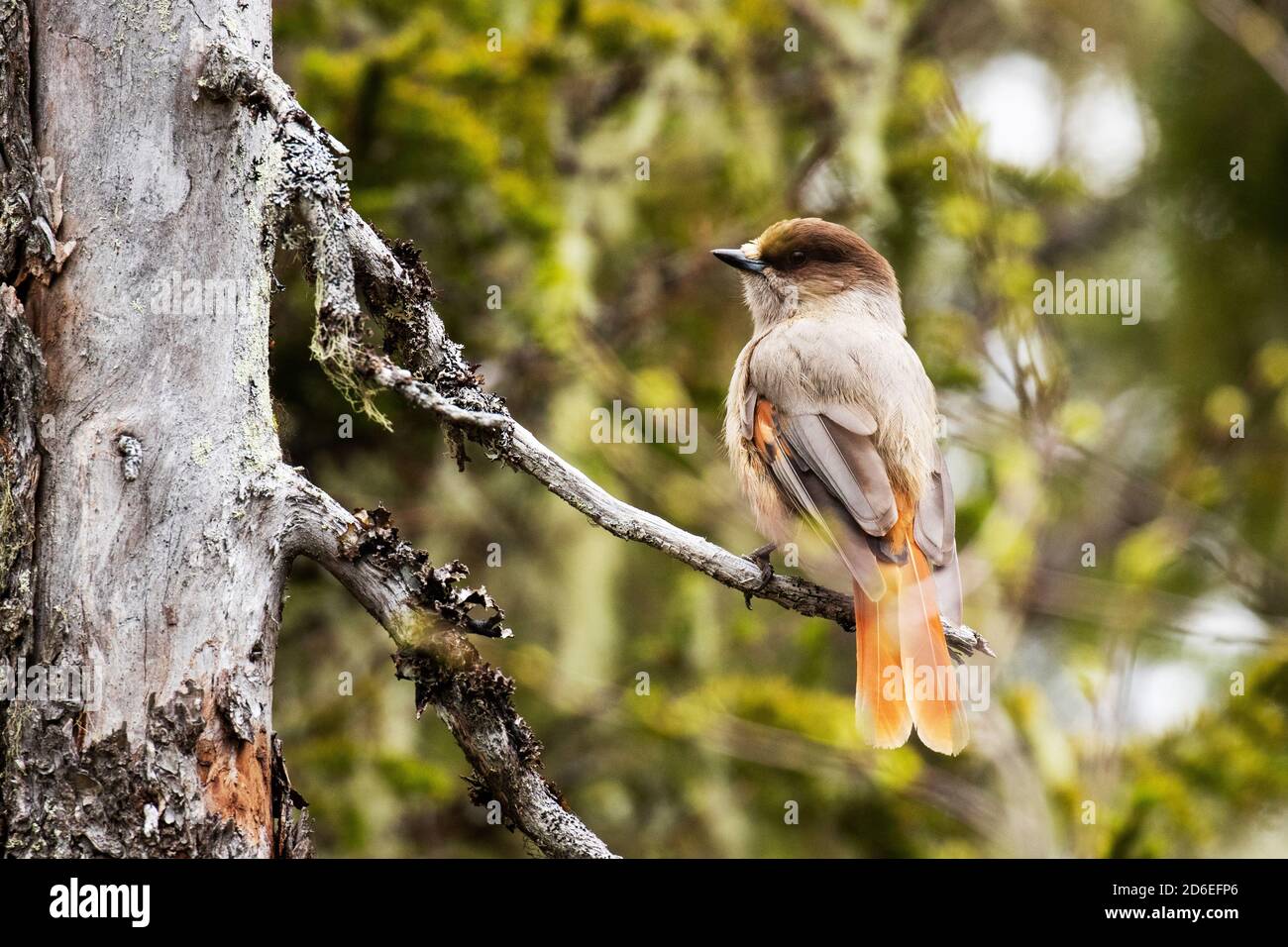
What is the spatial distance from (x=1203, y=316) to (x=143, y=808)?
6.66 metres

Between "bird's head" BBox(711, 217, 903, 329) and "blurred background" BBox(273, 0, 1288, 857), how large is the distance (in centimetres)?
81

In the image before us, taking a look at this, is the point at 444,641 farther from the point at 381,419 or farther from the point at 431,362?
the point at 431,362

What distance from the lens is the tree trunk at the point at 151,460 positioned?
87.0 inches

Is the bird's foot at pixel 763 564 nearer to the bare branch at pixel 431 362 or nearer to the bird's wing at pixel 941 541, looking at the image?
the bare branch at pixel 431 362

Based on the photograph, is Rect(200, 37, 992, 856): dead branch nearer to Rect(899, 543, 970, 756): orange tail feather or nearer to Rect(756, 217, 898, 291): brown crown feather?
Rect(899, 543, 970, 756): orange tail feather

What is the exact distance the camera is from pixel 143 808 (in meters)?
2.20

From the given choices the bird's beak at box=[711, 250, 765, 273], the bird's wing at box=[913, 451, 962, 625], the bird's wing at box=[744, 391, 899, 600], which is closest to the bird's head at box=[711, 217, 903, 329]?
the bird's beak at box=[711, 250, 765, 273]

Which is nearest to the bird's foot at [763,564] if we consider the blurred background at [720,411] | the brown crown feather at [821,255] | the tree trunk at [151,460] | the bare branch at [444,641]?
the bare branch at [444,641]

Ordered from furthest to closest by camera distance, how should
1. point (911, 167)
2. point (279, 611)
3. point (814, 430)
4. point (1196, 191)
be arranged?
point (1196, 191) → point (911, 167) → point (814, 430) → point (279, 611)

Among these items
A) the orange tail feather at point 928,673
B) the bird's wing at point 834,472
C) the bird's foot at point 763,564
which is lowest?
the orange tail feather at point 928,673

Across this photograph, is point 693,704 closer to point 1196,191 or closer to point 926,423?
point 926,423

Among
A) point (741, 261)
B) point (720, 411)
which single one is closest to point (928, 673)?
point (741, 261)

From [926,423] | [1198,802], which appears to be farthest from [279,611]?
[1198,802]

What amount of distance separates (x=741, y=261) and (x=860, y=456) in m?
0.97
